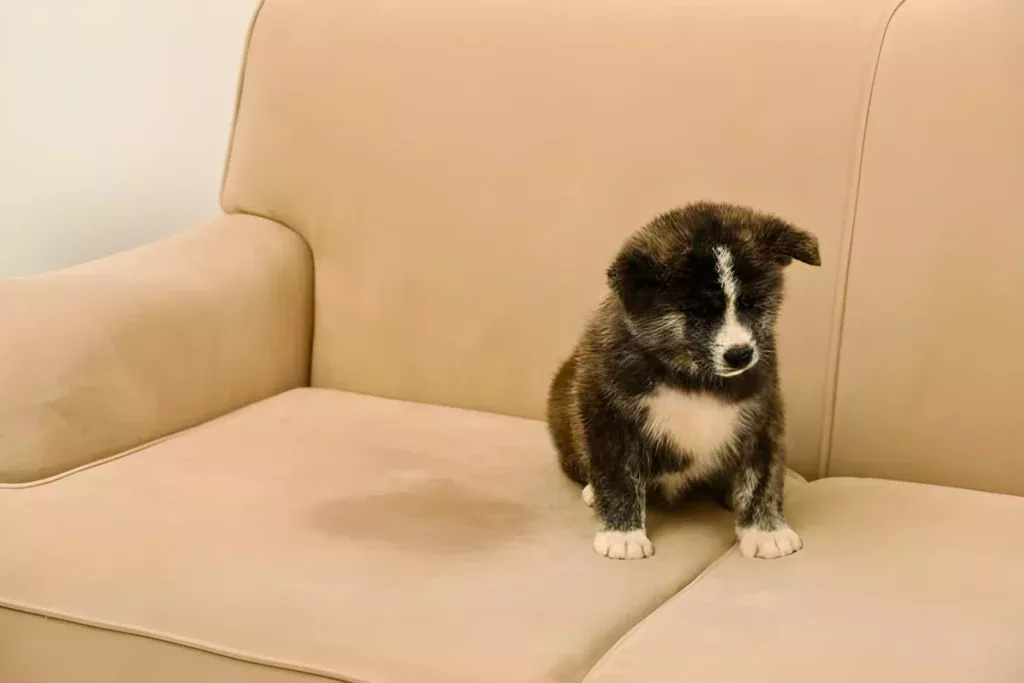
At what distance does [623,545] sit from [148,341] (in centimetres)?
81

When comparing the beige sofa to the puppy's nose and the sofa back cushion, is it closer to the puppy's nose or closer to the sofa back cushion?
the sofa back cushion

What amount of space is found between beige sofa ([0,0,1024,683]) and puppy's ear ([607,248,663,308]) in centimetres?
31

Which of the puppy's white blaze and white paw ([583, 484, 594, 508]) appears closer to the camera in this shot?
the puppy's white blaze

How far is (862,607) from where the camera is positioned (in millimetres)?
1169

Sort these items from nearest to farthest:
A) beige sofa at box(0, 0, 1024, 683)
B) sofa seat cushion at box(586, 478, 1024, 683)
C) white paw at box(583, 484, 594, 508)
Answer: sofa seat cushion at box(586, 478, 1024, 683)
beige sofa at box(0, 0, 1024, 683)
white paw at box(583, 484, 594, 508)

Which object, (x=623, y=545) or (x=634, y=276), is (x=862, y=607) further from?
(x=634, y=276)

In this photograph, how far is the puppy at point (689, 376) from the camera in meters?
1.27

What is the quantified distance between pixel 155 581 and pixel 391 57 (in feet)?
3.33

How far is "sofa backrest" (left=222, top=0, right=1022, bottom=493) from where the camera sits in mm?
1620

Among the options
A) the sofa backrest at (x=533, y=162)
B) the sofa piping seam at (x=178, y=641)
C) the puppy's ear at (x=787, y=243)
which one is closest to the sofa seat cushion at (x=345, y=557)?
the sofa piping seam at (x=178, y=641)

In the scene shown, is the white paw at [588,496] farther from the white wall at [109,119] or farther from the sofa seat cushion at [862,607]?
the white wall at [109,119]

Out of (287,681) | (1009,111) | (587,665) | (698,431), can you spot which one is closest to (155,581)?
(287,681)

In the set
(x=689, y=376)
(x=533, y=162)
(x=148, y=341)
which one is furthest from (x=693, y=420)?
(x=148, y=341)

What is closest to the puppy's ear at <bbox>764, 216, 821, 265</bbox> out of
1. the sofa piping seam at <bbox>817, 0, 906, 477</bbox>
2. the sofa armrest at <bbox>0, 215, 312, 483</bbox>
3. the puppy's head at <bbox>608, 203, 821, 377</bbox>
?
the puppy's head at <bbox>608, 203, 821, 377</bbox>
